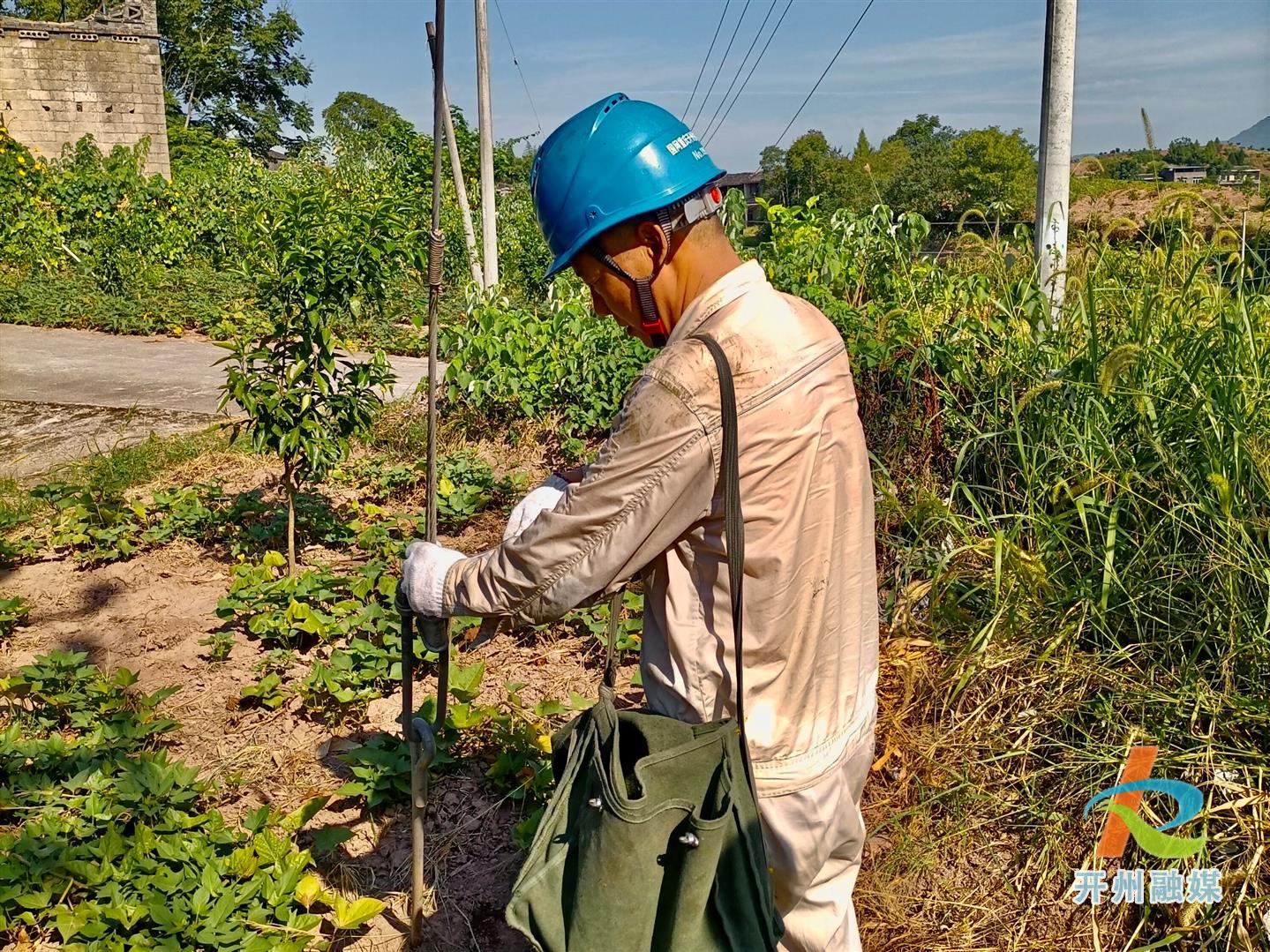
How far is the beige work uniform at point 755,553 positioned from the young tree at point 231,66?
131ft

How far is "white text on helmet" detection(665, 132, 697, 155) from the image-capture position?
70.4 inches

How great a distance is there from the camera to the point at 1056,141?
176 inches

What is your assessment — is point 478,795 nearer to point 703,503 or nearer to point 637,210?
point 703,503

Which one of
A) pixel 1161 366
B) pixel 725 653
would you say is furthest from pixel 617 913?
pixel 1161 366

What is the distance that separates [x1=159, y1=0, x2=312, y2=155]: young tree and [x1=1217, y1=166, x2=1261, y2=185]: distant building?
127ft

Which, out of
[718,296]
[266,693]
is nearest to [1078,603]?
[718,296]

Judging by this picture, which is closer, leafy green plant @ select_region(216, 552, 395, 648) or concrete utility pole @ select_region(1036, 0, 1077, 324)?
leafy green plant @ select_region(216, 552, 395, 648)

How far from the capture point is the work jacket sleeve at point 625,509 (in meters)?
1.64

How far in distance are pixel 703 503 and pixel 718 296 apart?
36 cm

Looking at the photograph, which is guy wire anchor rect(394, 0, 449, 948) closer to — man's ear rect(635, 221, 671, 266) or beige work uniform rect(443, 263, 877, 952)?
beige work uniform rect(443, 263, 877, 952)

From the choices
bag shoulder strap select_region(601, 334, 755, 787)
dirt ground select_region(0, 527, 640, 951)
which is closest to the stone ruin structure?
dirt ground select_region(0, 527, 640, 951)

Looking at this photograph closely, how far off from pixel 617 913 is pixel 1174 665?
210 centimetres

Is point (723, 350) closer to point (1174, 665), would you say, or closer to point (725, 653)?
point (725, 653)

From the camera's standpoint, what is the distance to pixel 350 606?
424 centimetres
